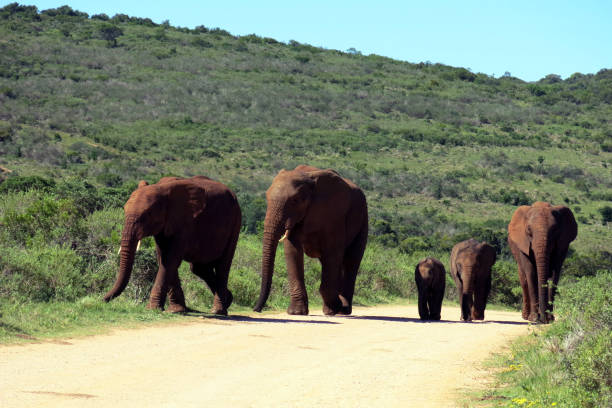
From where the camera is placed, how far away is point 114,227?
19344 millimetres

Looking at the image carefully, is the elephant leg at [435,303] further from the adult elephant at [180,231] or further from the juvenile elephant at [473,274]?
the adult elephant at [180,231]

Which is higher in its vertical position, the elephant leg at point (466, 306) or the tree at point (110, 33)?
the tree at point (110, 33)

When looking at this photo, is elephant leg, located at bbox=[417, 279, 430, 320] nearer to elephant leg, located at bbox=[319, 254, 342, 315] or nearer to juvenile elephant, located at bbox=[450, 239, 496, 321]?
juvenile elephant, located at bbox=[450, 239, 496, 321]

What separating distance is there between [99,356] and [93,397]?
2.28 m

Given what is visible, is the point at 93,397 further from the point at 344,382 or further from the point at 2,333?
the point at 2,333

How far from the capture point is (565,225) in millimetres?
19719

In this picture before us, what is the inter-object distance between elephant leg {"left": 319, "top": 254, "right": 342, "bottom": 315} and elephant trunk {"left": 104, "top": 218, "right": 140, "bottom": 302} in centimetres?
456

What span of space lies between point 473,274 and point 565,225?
2229mm

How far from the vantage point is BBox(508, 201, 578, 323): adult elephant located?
1878 cm

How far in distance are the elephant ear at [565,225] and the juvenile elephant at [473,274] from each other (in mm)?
1775

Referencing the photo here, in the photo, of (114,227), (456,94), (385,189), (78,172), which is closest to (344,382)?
(114,227)

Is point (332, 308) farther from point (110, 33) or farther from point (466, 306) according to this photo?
point (110, 33)

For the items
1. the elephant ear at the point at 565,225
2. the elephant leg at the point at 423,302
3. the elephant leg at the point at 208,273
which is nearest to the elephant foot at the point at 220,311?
the elephant leg at the point at 208,273

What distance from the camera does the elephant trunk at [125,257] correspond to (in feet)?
44.8
